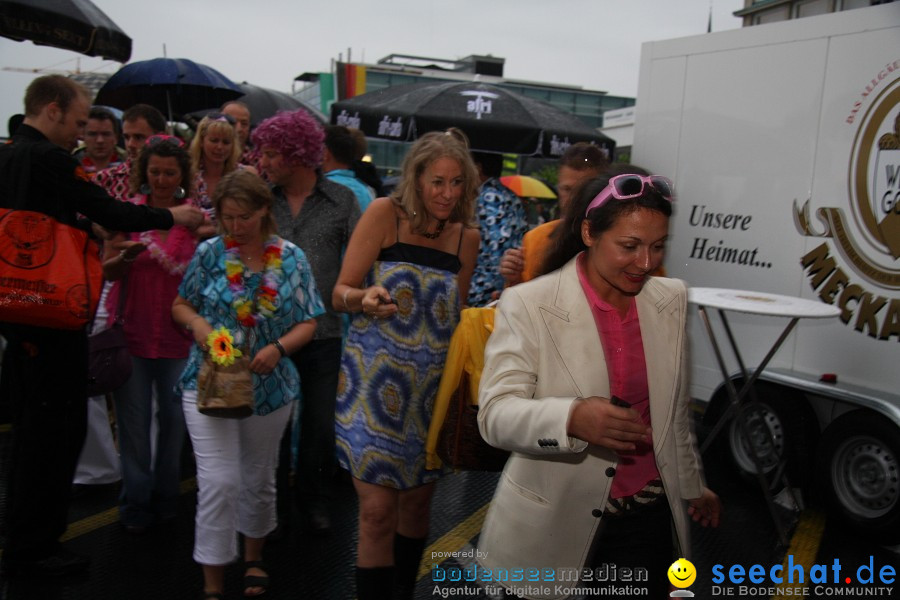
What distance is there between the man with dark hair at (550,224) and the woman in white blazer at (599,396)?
1281 millimetres

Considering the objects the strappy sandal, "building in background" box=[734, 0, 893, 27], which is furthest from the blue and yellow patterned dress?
"building in background" box=[734, 0, 893, 27]

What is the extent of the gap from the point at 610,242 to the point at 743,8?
15663mm

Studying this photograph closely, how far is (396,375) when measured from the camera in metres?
2.90

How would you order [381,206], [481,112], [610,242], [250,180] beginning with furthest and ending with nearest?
[481,112] < [250,180] < [381,206] < [610,242]

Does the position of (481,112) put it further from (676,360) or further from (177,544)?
(676,360)

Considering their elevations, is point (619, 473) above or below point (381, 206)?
below

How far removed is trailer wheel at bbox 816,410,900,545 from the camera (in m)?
4.25

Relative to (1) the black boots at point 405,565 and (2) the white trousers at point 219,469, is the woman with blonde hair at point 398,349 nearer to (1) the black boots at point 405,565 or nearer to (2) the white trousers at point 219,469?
(1) the black boots at point 405,565

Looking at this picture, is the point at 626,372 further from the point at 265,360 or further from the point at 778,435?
the point at 778,435

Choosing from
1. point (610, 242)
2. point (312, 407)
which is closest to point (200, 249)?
point (312, 407)

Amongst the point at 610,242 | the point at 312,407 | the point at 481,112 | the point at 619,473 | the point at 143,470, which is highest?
the point at 481,112

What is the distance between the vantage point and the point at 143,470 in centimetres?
414

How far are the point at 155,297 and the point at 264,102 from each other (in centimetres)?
628

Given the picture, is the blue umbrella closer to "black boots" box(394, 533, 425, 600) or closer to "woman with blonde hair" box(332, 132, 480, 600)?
"woman with blonde hair" box(332, 132, 480, 600)
